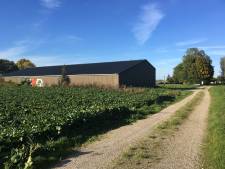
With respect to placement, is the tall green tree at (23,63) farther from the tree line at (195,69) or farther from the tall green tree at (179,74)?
the tree line at (195,69)

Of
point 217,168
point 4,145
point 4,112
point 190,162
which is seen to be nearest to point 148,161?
point 190,162

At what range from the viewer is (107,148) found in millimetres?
10688

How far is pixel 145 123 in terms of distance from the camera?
53.5 ft

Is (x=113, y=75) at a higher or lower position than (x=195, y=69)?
lower

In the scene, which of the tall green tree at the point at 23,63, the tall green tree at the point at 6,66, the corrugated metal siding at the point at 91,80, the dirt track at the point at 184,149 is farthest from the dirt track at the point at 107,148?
the tall green tree at the point at 23,63

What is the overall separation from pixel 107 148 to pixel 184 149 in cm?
257

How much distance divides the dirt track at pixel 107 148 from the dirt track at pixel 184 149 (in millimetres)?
1342

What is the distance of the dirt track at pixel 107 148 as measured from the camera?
8.87m

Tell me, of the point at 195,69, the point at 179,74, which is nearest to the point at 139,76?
the point at 195,69

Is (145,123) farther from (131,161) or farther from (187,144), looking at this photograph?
(131,161)

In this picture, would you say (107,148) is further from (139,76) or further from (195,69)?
(195,69)

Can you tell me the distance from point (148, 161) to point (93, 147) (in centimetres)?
237

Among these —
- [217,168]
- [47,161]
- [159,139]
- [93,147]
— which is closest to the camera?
[217,168]

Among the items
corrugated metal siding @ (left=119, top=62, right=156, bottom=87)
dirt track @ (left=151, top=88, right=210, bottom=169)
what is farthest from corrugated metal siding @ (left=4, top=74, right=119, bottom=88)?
dirt track @ (left=151, top=88, right=210, bottom=169)
